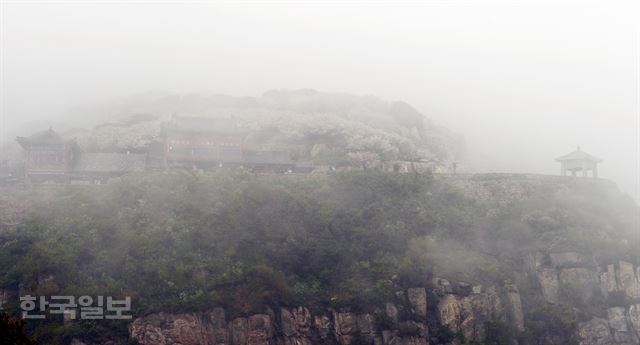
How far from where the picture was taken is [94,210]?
43.3 m

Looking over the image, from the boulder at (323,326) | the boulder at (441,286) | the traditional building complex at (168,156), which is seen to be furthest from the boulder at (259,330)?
the traditional building complex at (168,156)

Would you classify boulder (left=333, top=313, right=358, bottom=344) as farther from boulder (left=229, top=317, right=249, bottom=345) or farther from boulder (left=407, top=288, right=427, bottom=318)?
boulder (left=229, top=317, right=249, bottom=345)

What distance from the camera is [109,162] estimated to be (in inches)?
2167

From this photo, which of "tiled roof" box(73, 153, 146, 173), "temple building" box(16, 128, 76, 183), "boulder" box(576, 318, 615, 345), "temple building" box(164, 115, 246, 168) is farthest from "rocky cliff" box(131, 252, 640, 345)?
"temple building" box(16, 128, 76, 183)

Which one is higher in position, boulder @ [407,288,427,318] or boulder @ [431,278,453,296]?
boulder @ [431,278,453,296]

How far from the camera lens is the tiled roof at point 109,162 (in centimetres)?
5404

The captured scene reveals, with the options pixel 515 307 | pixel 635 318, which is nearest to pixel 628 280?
pixel 635 318

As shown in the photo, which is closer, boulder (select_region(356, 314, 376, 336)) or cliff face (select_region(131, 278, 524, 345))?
cliff face (select_region(131, 278, 524, 345))

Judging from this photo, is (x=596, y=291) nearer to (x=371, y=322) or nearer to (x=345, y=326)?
(x=371, y=322)

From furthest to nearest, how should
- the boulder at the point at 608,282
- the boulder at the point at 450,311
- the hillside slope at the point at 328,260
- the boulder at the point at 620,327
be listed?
the boulder at the point at 608,282 < the boulder at the point at 620,327 < the boulder at the point at 450,311 < the hillside slope at the point at 328,260

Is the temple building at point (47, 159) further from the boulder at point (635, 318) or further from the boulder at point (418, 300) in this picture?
the boulder at point (635, 318)

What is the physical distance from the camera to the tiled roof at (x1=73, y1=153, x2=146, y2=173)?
5404 cm

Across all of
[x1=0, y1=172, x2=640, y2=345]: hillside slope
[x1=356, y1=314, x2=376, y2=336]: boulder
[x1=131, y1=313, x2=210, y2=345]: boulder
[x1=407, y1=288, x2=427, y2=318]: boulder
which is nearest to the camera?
[x1=131, y1=313, x2=210, y2=345]: boulder

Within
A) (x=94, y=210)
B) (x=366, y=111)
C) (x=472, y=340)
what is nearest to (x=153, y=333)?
(x=94, y=210)
